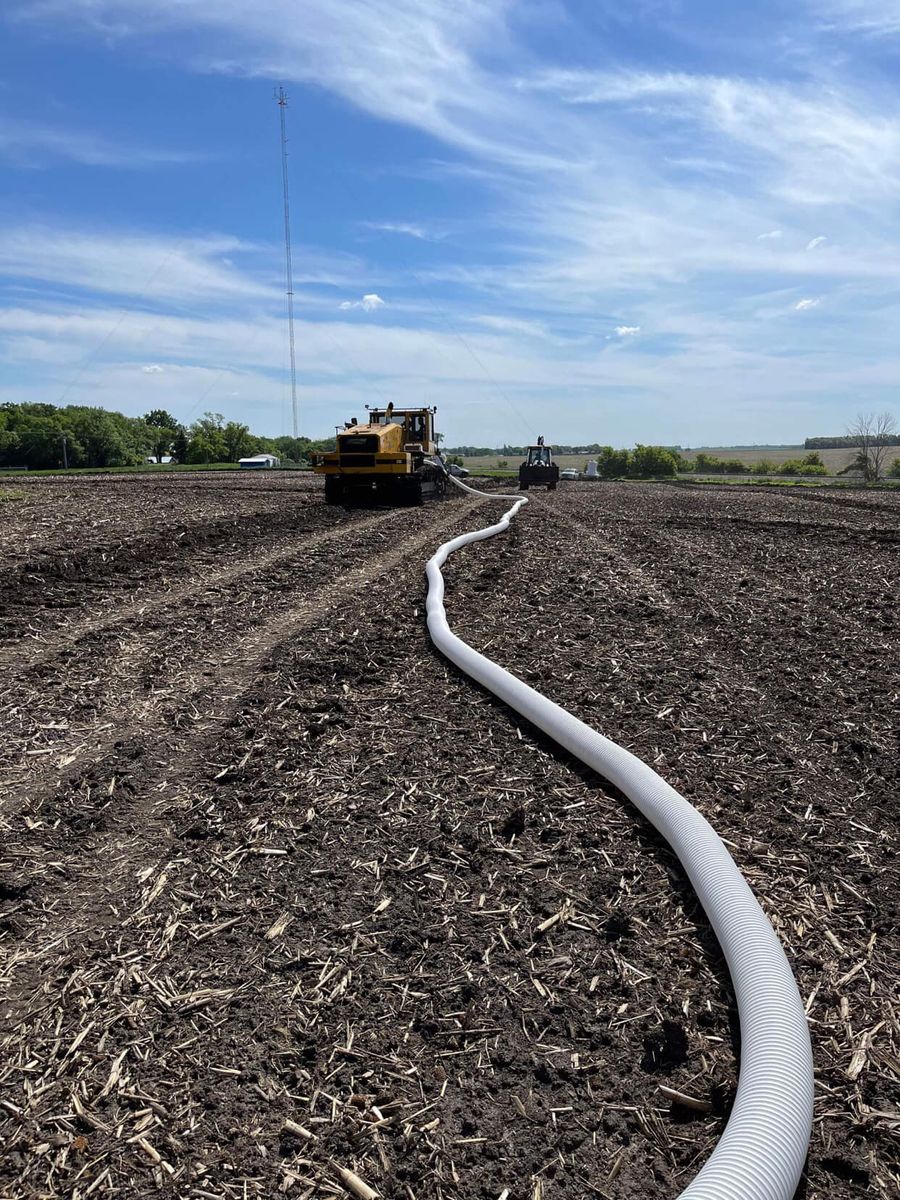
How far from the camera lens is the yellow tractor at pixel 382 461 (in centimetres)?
1847

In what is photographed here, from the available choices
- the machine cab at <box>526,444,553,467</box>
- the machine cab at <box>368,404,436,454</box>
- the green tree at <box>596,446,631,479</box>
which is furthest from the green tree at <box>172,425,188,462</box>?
the machine cab at <box>368,404,436,454</box>

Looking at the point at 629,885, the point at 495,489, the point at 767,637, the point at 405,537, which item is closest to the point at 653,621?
the point at 767,637

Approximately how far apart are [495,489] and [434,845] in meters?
27.0

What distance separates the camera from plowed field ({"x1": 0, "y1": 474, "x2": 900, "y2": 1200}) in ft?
7.01

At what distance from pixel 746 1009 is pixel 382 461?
1684cm

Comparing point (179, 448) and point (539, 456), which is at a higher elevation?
point (179, 448)

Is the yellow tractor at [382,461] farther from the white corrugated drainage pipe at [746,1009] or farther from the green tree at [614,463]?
the green tree at [614,463]

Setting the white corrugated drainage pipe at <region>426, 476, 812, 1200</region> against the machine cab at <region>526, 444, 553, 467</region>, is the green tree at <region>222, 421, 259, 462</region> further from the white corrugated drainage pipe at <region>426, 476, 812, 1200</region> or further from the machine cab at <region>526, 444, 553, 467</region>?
the white corrugated drainage pipe at <region>426, 476, 812, 1200</region>

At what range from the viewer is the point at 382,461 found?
727 inches

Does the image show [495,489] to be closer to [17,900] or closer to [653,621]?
[653,621]

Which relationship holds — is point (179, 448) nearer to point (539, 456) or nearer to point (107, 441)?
point (107, 441)

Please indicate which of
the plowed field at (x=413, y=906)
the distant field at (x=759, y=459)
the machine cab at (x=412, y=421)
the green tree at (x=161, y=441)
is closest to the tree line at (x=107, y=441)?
the green tree at (x=161, y=441)

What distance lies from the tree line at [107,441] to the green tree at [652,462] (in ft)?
88.0

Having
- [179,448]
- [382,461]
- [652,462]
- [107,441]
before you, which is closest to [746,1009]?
[382,461]
